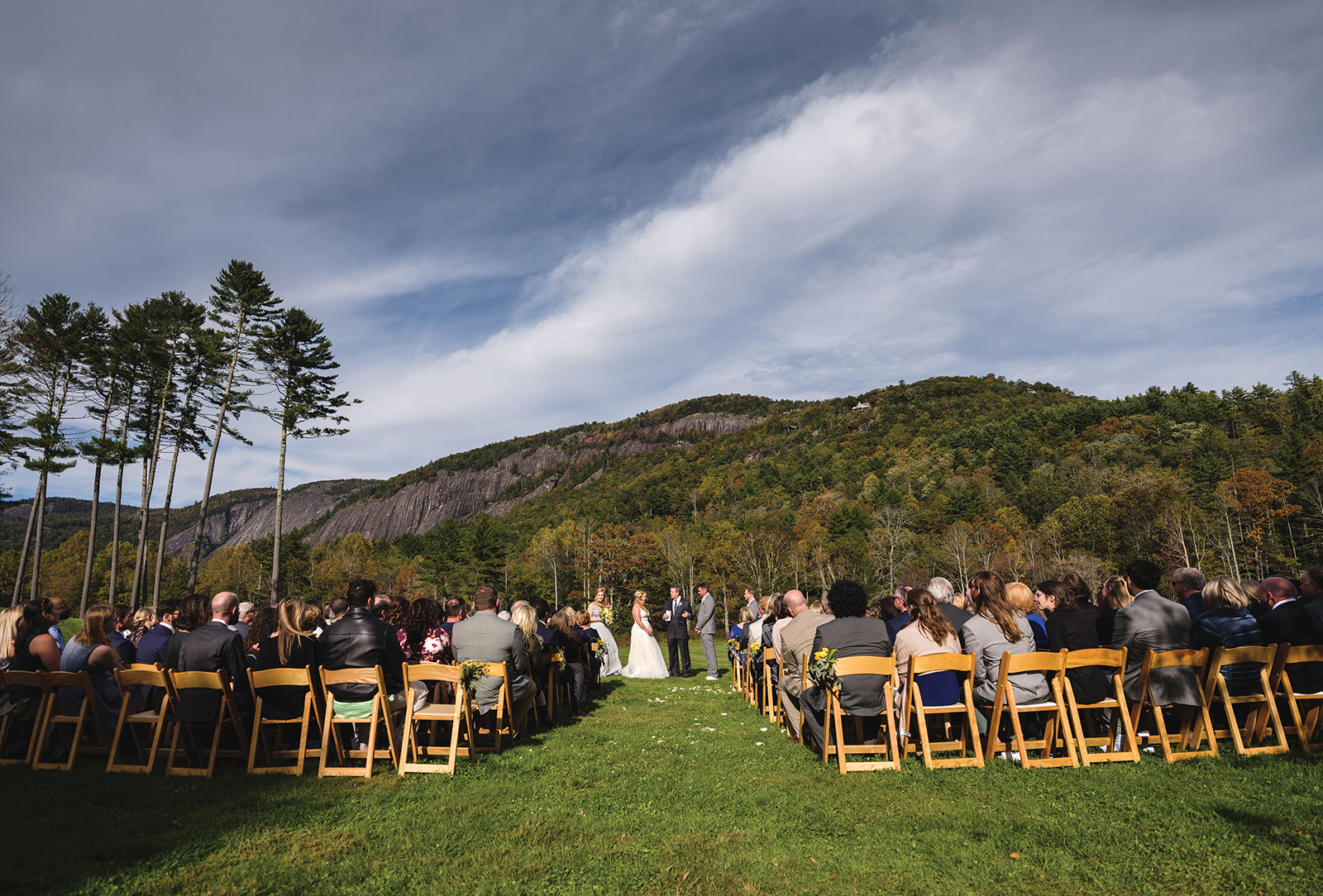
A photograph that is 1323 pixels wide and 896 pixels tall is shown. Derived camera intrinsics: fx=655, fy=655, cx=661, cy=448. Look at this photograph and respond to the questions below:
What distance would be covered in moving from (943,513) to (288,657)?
78174 millimetres

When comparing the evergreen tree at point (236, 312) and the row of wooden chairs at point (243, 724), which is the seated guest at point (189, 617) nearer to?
the row of wooden chairs at point (243, 724)

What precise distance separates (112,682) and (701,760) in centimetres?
577

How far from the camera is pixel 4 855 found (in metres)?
3.88

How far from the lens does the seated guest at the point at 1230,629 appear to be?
5.73m

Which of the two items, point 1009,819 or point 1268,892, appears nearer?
point 1268,892

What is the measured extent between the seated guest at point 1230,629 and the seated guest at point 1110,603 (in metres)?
0.60

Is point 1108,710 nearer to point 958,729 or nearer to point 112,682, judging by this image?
point 958,729

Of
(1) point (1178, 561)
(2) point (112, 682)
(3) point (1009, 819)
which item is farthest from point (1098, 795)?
(1) point (1178, 561)

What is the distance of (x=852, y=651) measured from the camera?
613 cm

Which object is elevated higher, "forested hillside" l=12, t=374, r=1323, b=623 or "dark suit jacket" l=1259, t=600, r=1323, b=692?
"forested hillside" l=12, t=374, r=1323, b=623

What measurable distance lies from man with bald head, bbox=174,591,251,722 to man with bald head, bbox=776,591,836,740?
5.34 meters

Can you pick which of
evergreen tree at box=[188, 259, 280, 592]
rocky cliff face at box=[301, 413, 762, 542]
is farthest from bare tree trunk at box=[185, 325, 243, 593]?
rocky cliff face at box=[301, 413, 762, 542]

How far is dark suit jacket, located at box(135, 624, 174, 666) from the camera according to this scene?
673 centimetres

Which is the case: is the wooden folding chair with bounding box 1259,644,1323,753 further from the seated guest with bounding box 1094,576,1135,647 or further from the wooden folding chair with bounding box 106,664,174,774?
the wooden folding chair with bounding box 106,664,174,774
